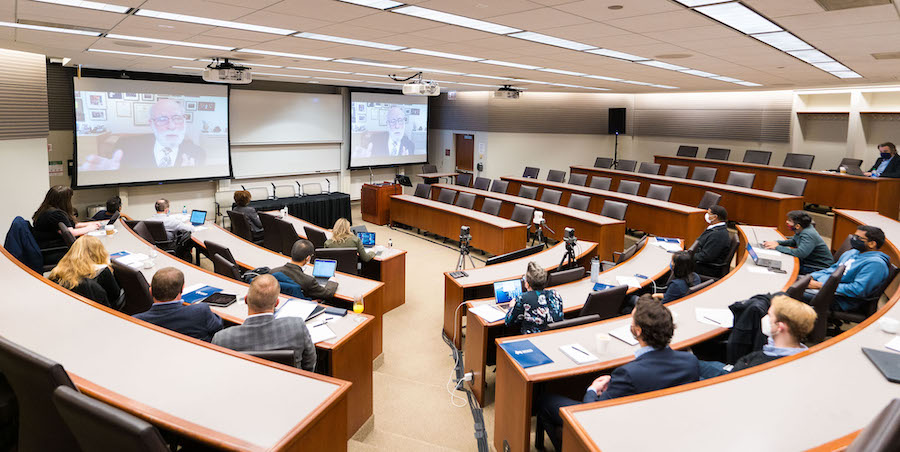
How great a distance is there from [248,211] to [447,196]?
421 cm

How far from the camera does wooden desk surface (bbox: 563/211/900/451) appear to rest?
2148 millimetres

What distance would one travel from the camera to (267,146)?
12.2 meters

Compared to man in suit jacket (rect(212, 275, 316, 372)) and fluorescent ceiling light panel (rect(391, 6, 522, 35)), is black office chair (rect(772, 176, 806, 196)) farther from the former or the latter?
man in suit jacket (rect(212, 275, 316, 372))

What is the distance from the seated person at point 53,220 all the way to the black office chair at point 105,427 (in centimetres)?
535

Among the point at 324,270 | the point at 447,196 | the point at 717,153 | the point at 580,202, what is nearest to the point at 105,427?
the point at 324,270

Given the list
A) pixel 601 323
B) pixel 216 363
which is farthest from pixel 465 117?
pixel 216 363

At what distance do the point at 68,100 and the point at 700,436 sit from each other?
36.6 feet

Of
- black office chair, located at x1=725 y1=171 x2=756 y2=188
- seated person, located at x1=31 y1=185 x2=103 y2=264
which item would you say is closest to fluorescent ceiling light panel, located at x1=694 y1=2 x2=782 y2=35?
seated person, located at x1=31 y1=185 x2=103 y2=264

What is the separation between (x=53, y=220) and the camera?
6.07 metres

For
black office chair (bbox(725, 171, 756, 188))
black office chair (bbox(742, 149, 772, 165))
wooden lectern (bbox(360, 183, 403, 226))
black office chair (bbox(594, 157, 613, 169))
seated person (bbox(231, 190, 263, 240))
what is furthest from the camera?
black office chair (bbox(594, 157, 613, 169))

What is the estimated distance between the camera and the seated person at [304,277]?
175 inches

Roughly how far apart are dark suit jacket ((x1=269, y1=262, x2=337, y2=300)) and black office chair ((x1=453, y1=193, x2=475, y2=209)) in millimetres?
5912

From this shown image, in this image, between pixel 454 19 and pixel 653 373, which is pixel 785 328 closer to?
pixel 653 373

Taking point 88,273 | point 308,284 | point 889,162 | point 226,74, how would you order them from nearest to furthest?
point 88,273 < point 308,284 < point 226,74 < point 889,162
